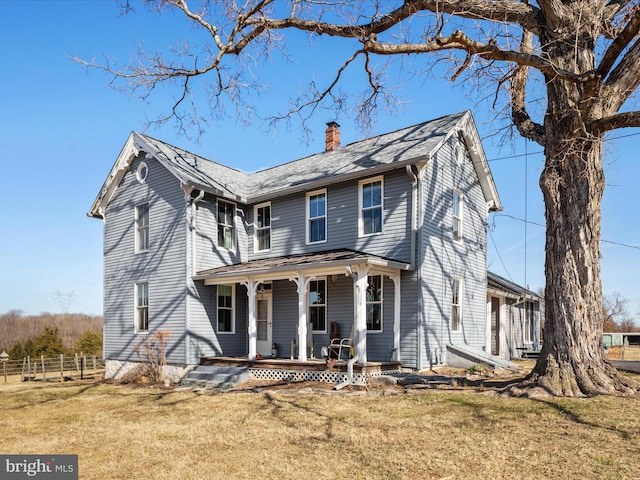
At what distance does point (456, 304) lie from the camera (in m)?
15.0

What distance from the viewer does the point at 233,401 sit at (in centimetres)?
1025

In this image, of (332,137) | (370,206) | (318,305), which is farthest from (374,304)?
(332,137)

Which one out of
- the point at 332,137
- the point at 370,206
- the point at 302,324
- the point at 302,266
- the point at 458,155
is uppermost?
the point at 332,137

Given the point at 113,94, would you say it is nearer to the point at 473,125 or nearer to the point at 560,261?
the point at 560,261

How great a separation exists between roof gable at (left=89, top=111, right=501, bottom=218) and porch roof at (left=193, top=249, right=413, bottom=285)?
92.9 inches

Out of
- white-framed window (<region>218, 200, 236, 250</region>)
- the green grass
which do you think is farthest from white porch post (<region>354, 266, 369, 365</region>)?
white-framed window (<region>218, 200, 236, 250</region>)

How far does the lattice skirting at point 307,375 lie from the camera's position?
1152 cm

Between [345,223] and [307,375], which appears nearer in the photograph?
[307,375]

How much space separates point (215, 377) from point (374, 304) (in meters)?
5.04

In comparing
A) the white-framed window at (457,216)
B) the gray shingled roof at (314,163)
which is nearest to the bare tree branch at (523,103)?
the gray shingled roof at (314,163)

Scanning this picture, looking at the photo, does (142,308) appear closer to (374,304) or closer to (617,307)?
(374,304)

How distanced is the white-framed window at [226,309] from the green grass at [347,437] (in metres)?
5.93

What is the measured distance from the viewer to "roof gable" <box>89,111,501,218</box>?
547 inches

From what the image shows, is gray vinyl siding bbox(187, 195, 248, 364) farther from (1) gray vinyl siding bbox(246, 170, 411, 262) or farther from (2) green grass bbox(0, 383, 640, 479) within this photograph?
(2) green grass bbox(0, 383, 640, 479)
